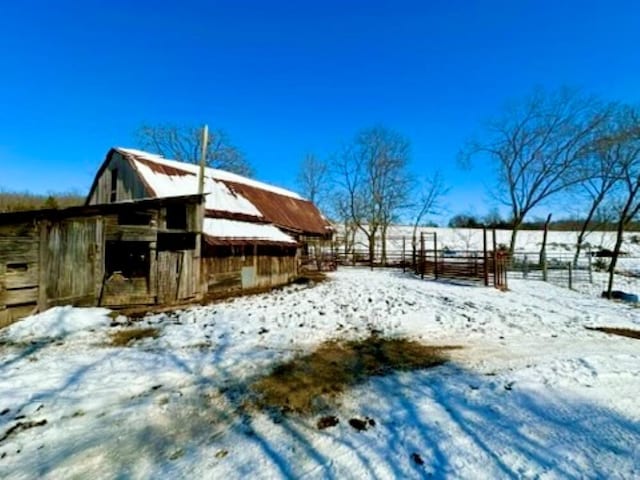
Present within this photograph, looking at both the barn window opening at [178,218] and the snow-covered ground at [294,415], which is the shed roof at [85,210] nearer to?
the barn window opening at [178,218]

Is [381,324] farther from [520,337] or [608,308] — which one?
[608,308]

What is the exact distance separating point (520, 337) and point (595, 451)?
433cm

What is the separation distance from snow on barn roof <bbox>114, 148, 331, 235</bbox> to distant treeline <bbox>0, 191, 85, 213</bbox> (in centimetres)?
1562

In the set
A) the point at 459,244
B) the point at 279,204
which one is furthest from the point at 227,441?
the point at 459,244

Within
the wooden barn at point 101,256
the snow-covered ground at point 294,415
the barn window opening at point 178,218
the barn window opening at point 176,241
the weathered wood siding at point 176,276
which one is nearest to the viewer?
the snow-covered ground at point 294,415

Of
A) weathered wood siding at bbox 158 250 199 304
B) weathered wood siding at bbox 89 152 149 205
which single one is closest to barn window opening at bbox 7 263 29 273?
weathered wood siding at bbox 158 250 199 304

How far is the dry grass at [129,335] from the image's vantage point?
6.62 meters

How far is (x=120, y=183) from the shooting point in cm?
1545

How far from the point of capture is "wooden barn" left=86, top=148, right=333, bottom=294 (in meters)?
12.9

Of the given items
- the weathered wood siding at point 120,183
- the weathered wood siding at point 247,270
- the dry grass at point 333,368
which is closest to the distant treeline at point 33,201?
the weathered wood siding at point 120,183

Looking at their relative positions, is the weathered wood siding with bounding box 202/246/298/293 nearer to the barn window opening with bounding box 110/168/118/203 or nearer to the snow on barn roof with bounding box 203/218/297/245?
the snow on barn roof with bounding box 203/218/297/245

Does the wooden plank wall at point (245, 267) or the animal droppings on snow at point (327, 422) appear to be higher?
the wooden plank wall at point (245, 267)

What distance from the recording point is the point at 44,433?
353 cm

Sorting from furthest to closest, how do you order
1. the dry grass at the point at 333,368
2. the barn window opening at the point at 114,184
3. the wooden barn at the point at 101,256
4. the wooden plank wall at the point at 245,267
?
the barn window opening at the point at 114,184 → the wooden plank wall at the point at 245,267 → the wooden barn at the point at 101,256 → the dry grass at the point at 333,368
